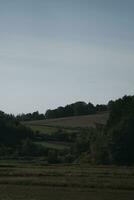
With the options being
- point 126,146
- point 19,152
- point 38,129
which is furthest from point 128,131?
point 38,129

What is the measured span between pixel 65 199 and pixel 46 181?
10.4 meters

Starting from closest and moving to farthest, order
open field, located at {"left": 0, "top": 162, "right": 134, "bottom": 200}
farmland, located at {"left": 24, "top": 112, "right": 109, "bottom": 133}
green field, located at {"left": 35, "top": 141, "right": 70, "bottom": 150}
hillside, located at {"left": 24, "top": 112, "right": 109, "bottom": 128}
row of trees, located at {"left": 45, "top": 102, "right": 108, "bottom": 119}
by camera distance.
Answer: open field, located at {"left": 0, "top": 162, "right": 134, "bottom": 200} → green field, located at {"left": 35, "top": 141, "right": 70, "bottom": 150} → farmland, located at {"left": 24, "top": 112, "right": 109, "bottom": 133} → hillside, located at {"left": 24, "top": 112, "right": 109, "bottom": 128} → row of trees, located at {"left": 45, "top": 102, "right": 108, "bottom": 119}

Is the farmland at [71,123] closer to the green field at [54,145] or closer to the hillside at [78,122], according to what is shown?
the hillside at [78,122]

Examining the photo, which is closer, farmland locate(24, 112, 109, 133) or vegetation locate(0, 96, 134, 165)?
vegetation locate(0, 96, 134, 165)

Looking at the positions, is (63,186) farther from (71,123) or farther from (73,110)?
(73,110)

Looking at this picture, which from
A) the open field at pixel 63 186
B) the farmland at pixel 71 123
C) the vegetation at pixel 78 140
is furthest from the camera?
the farmland at pixel 71 123

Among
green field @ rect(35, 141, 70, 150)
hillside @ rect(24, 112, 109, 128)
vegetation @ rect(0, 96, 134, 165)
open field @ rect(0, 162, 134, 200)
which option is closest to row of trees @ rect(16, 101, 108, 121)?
hillside @ rect(24, 112, 109, 128)

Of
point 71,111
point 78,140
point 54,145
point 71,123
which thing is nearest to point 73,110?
point 71,111

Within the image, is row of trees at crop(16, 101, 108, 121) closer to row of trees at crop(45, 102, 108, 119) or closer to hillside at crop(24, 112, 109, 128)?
row of trees at crop(45, 102, 108, 119)

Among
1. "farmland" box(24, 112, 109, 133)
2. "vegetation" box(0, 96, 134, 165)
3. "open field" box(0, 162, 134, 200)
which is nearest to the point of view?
"open field" box(0, 162, 134, 200)

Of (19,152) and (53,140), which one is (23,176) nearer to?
(19,152)

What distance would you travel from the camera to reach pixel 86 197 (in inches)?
1433

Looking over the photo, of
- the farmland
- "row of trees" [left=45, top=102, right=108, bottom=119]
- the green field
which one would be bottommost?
the green field

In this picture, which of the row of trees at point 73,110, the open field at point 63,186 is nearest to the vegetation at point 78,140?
the open field at point 63,186
